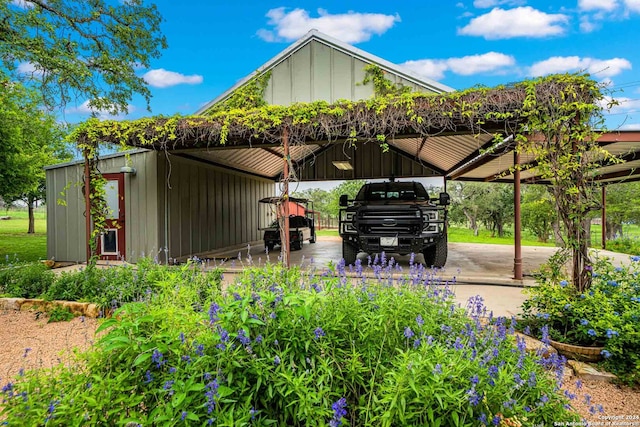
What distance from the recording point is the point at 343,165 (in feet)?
35.6

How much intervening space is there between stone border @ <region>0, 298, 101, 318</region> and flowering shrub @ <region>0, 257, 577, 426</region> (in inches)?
115

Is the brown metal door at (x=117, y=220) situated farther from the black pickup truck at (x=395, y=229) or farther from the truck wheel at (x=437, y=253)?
the truck wheel at (x=437, y=253)

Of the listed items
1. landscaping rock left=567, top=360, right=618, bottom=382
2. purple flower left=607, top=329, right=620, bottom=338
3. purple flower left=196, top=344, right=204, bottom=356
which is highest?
purple flower left=196, top=344, right=204, bottom=356

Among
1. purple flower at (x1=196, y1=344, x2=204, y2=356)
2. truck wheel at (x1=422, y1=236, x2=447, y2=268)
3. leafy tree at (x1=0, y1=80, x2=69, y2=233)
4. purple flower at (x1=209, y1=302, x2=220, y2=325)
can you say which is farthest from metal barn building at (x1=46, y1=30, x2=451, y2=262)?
purple flower at (x1=196, y1=344, x2=204, y2=356)

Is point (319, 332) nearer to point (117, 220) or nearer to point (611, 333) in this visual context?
point (611, 333)

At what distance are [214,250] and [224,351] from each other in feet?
32.2

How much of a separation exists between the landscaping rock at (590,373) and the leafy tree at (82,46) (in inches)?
407

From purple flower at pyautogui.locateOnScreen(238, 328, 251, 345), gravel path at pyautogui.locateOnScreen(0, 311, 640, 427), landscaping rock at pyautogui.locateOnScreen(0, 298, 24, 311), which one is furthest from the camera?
landscaping rock at pyautogui.locateOnScreen(0, 298, 24, 311)

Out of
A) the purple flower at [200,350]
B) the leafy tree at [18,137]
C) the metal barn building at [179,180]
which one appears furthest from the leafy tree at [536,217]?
the leafy tree at [18,137]

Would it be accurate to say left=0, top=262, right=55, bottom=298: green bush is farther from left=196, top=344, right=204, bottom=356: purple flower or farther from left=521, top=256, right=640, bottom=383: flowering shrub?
left=521, top=256, right=640, bottom=383: flowering shrub

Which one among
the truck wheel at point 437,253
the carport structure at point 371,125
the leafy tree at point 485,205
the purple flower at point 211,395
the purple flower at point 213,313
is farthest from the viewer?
the leafy tree at point 485,205

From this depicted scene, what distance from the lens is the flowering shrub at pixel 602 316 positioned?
2.78m

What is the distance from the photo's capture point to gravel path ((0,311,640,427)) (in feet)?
7.67

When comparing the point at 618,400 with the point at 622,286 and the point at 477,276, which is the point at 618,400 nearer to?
the point at 622,286
